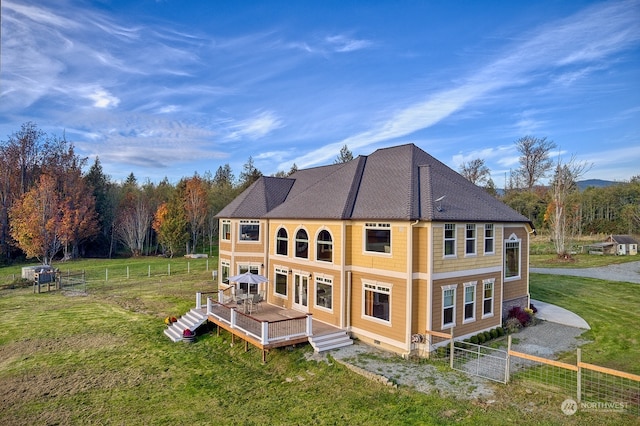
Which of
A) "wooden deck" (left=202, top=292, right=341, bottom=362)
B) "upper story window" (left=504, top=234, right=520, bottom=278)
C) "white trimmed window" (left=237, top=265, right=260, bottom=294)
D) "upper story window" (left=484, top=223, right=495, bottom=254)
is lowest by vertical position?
"wooden deck" (left=202, top=292, right=341, bottom=362)

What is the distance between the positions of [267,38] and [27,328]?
1881 centimetres

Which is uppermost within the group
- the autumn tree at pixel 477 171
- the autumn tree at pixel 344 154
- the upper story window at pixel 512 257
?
the autumn tree at pixel 344 154

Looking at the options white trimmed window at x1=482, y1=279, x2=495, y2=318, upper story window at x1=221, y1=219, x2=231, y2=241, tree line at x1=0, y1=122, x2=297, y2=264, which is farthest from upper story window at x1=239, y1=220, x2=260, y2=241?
tree line at x1=0, y1=122, x2=297, y2=264

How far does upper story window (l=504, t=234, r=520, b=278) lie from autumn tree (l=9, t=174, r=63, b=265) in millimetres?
40001

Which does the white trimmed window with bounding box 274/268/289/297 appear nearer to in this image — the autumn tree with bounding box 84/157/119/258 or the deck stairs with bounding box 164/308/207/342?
the deck stairs with bounding box 164/308/207/342

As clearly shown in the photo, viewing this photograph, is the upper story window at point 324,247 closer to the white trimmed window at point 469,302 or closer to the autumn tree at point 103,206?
the white trimmed window at point 469,302

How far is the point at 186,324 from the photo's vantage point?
52.7 feet

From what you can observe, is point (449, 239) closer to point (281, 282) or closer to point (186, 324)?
point (281, 282)

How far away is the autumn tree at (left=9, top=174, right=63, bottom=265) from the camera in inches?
1378

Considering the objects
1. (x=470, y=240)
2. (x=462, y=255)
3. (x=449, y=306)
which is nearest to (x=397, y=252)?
(x=462, y=255)

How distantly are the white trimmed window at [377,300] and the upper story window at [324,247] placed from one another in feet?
6.68

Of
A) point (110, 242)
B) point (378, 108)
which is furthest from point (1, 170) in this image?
point (378, 108)

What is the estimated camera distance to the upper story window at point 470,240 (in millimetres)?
13637

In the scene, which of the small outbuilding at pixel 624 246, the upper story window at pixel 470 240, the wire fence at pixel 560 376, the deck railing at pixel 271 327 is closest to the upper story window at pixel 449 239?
the upper story window at pixel 470 240
